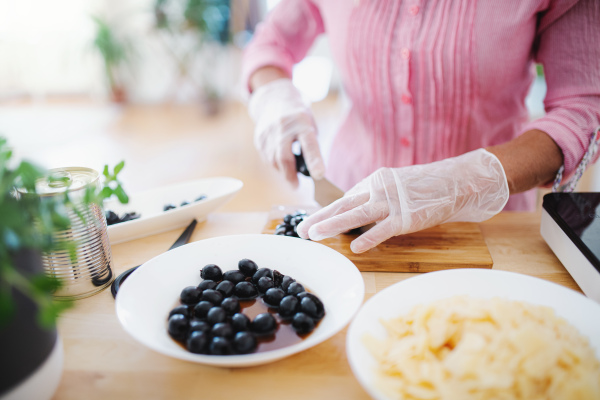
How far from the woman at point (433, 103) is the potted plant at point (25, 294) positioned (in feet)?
1.48

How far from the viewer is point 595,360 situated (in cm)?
52

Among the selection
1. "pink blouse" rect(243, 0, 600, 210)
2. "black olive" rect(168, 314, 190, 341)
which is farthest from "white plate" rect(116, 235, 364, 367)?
Answer: "pink blouse" rect(243, 0, 600, 210)

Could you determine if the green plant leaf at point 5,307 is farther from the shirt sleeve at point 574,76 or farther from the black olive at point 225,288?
the shirt sleeve at point 574,76

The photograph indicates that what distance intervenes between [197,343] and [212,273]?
0.59 feet

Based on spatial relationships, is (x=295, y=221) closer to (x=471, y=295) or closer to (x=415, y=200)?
(x=415, y=200)

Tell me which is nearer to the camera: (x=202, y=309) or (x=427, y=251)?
(x=202, y=309)

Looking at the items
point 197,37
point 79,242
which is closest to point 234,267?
point 79,242

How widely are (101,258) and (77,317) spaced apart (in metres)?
0.10

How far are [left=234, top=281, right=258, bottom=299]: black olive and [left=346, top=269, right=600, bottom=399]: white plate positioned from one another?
193mm

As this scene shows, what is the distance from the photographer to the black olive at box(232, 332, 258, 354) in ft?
1.84

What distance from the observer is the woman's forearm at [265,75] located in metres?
1.32

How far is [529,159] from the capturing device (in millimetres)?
922

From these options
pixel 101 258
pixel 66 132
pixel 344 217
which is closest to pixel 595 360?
pixel 344 217

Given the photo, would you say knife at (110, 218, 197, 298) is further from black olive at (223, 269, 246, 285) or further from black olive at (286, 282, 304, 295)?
black olive at (286, 282, 304, 295)
